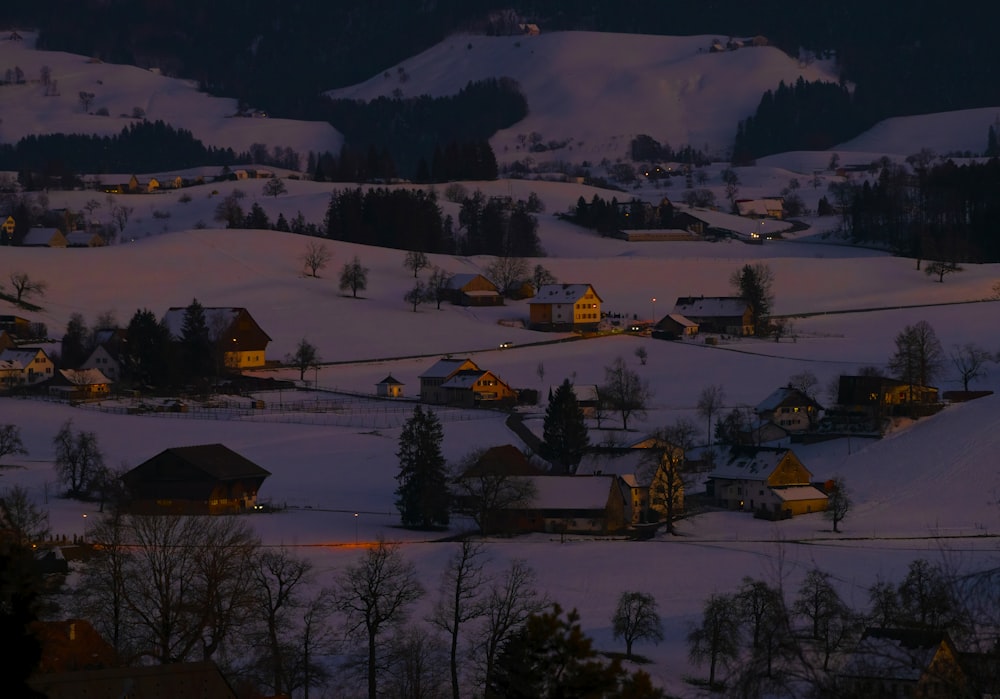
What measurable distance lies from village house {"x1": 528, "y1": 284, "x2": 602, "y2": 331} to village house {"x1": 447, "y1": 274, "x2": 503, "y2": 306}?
4.16 meters

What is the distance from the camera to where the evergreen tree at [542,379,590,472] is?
41688 mm

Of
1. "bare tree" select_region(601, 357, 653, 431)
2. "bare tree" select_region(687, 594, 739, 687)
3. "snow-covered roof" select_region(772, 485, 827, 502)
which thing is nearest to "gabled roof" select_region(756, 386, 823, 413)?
"bare tree" select_region(601, 357, 653, 431)

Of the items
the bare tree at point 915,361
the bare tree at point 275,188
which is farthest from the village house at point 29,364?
the bare tree at point 275,188

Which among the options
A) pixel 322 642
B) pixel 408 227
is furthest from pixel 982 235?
pixel 322 642

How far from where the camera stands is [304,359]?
56.4m

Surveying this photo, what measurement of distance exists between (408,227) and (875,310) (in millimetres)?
29091

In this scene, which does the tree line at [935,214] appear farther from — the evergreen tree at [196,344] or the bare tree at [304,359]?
the evergreen tree at [196,344]

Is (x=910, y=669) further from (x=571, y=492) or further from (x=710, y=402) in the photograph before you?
(x=710, y=402)

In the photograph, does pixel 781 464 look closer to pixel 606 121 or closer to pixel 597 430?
pixel 597 430

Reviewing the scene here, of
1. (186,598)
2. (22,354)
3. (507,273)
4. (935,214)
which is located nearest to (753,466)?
(186,598)

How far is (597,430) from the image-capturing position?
4638 centimetres

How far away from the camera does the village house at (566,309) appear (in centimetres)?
6750

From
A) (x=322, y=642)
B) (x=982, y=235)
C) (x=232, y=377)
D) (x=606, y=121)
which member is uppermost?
(x=606, y=121)

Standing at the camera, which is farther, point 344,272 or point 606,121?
point 606,121
